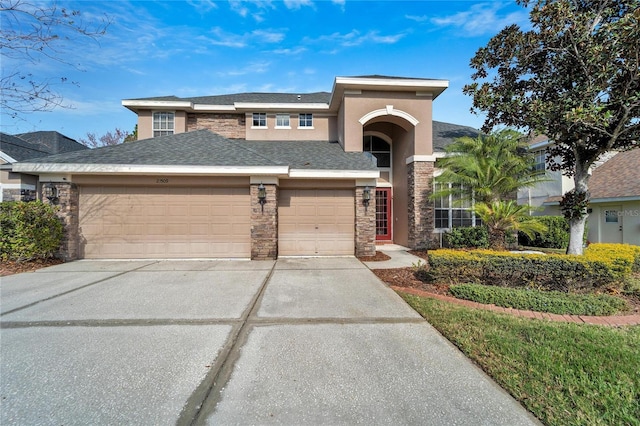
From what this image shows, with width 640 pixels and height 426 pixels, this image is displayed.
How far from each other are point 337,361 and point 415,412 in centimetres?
94

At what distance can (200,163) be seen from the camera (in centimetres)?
832

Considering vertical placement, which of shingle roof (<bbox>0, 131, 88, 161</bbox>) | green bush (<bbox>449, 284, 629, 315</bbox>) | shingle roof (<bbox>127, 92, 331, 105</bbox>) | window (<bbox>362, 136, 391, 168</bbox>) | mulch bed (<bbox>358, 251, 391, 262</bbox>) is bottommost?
green bush (<bbox>449, 284, 629, 315</bbox>)

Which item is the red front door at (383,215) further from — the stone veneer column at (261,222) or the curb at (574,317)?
the curb at (574,317)

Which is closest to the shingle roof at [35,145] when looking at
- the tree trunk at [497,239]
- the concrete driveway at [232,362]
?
the concrete driveway at [232,362]

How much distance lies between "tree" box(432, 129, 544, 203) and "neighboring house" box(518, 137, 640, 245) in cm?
386

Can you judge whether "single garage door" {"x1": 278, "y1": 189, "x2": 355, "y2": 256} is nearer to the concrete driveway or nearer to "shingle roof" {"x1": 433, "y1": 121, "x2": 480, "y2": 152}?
the concrete driveway

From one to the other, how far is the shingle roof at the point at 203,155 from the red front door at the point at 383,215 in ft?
10.3

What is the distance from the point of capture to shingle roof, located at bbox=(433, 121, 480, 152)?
465 inches

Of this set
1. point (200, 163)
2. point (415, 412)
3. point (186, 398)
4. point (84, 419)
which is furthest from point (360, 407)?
point (200, 163)

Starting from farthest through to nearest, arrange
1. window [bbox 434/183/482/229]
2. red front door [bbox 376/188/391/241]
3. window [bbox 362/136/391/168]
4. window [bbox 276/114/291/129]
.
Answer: window [bbox 276/114/291/129] < window [bbox 362/136/391/168] < red front door [bbox 376/188/391/241] < window [bbox 434/183/482/229]

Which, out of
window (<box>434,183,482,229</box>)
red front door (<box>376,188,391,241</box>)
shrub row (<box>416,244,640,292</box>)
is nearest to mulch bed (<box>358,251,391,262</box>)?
shrub row (<box>416,244,640,292</box>)

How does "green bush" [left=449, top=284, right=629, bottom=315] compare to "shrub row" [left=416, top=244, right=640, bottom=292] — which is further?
"shrub row" [left=416, top=244, right=640, bottom=292]

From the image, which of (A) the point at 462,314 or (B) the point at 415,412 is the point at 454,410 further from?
(A) the point at 462,314

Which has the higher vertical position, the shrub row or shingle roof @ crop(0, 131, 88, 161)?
shingle roof @ crop(0, 131, 88, 161)
